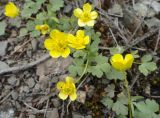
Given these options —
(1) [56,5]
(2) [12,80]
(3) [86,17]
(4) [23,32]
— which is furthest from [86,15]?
(2) [12,80]

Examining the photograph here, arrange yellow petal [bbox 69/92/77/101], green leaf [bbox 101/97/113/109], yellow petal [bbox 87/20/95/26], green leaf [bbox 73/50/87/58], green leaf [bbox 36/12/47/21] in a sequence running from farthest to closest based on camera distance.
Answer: green leaf [bbox 36/12/47/21] → yellow petal [bbox 87/20/95/26] → green leaf [bbox 73/50/87/58] → green leaf [bbox 101/97/113/109] → yellow petal [bbox 69/92/77/101]

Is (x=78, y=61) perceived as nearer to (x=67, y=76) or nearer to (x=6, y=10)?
(x=67, y=76)

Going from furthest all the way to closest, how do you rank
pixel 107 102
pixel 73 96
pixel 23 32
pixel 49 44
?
pixel 23 32 < pixel 49 44 < pixel 107 102 < pixel 73 96

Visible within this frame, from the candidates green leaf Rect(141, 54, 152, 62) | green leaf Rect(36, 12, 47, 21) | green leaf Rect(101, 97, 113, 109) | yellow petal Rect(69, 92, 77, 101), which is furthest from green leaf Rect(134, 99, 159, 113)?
green leaf Rect(36, 12, 47, 21)

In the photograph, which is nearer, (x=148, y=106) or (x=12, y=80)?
(x=148, y=106)

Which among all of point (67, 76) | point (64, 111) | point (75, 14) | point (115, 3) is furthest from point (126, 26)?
point (64, 111)

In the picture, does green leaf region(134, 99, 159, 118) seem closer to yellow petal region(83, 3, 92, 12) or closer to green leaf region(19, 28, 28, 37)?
yellow petal region(83, 3, 92, 12)

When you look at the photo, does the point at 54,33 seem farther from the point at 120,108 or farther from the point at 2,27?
the point at 120,108
